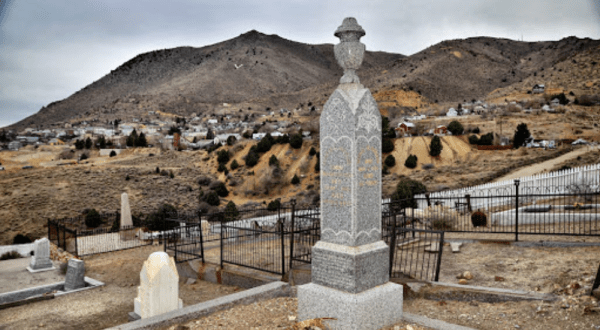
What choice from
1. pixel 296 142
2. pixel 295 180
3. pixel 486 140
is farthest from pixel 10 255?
pixel 486 140

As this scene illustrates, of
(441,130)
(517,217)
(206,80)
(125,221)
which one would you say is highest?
(206,80)

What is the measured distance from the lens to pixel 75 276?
43.1 ft

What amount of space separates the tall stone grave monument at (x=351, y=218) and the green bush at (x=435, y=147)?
38142 millimetres

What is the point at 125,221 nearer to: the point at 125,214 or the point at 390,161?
the point at 125,214

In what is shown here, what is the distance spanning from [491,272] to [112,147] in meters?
70.2

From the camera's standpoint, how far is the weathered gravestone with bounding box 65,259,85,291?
1316cm

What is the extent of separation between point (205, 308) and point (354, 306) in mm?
2427

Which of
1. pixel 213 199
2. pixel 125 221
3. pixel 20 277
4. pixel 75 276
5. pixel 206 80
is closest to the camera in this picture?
pixel 75 276

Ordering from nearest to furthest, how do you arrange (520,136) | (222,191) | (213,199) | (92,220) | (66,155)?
(92,220)
(520,136)
(213,199)
(222,191)
(66,155)

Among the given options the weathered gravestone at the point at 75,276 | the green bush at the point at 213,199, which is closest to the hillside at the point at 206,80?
the green bush at the point at 213,199

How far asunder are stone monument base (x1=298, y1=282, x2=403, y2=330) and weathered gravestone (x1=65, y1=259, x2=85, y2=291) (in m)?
10.2

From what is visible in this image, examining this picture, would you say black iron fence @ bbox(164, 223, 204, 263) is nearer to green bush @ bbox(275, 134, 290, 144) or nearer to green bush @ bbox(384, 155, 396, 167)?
green bush @ bbox(384, 155, 396, 167)

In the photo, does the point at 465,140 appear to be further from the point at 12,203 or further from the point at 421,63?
the point at 421,63

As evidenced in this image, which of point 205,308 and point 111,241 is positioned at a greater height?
point 205,308
